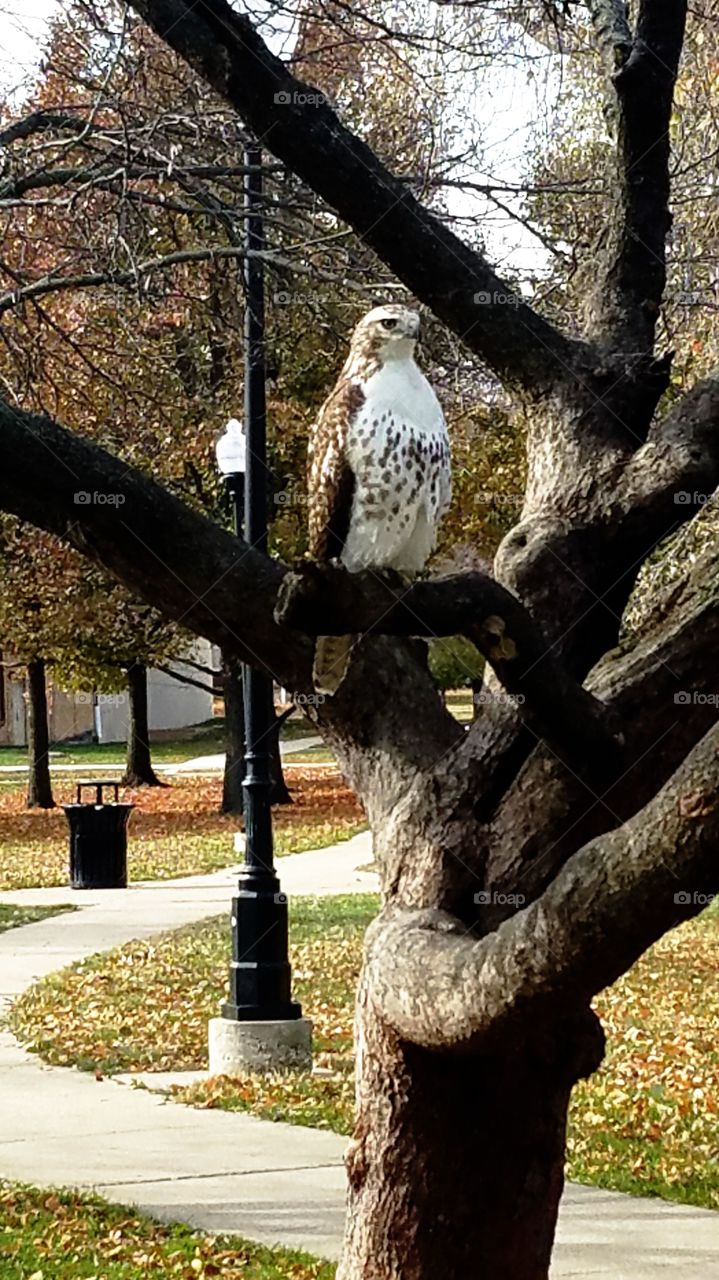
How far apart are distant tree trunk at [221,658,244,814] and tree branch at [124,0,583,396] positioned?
21419 millimetres

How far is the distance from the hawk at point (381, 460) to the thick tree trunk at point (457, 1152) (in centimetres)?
116

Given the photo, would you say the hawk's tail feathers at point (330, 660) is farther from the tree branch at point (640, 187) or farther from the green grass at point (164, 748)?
the green grass at point (164, 748)

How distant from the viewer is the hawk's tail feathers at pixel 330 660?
431 centimetres

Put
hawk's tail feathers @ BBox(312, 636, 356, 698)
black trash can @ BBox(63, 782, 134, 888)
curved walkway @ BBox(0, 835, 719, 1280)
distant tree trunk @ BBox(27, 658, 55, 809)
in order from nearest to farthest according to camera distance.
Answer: hawk's tail feathers @ BBox(312, 636, 356, 698)
curved walkway @ BBox(0, 835, 719, 1280)
black trash can @ BBox(63, 782, 134, 888)
distant tree trunk @ BBox(27, 658, 55, 809)

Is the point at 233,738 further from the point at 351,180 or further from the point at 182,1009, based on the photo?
the point at 351,180

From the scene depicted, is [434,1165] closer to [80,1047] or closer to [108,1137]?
[108,1137]

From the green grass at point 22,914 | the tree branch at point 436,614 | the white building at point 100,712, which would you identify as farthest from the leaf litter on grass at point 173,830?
the white building at point 100,712

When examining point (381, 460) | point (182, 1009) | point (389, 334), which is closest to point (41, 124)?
point (389, 334)

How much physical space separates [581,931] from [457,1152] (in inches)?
45.8

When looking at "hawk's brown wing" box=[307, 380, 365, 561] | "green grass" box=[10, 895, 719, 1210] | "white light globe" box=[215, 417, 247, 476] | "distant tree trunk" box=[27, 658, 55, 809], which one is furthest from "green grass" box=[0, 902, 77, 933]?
"hawk's brown wing" box=[307, 380, 365, 561]

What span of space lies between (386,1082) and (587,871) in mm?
1187

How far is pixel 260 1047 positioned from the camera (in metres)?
9.97

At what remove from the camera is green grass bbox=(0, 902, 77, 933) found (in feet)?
57.1

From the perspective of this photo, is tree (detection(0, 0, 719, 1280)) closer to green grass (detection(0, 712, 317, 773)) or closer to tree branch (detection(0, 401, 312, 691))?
tree branch (detection(0, 401, 312, 691))
